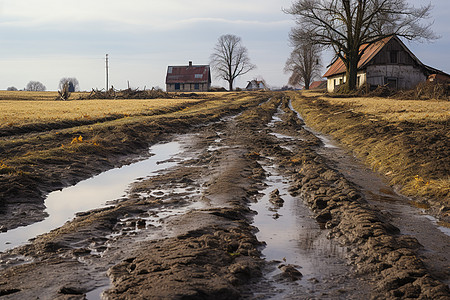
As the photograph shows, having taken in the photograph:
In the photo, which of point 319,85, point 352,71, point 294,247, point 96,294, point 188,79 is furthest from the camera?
point 319,85

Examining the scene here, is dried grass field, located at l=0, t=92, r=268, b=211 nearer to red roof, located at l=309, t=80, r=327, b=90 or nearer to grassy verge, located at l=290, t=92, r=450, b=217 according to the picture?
grassy verge, located at l=290, t=92, r=450, b=217

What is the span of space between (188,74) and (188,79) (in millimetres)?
1393

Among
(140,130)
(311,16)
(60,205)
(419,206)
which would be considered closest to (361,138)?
(419,206)

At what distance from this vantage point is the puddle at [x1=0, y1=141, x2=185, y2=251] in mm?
5594

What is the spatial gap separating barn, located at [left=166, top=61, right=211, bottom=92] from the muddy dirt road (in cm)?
8453

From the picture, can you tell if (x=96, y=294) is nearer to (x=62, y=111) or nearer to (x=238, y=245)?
(x=238, y=245)

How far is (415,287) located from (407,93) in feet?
105

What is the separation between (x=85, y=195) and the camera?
774 centimetres

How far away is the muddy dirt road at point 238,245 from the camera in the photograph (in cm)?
380

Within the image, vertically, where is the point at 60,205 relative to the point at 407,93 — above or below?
below

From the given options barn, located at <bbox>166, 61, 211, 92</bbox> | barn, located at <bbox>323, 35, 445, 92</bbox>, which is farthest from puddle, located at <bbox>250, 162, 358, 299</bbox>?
barn, located at <bbox>166, 61, 211, 92</bbox>

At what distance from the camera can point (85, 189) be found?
324 inches

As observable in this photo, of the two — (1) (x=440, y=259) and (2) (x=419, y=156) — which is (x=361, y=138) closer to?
(2) (x=419, y=156)

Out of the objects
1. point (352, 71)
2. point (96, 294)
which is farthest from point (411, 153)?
point (352, 71)
